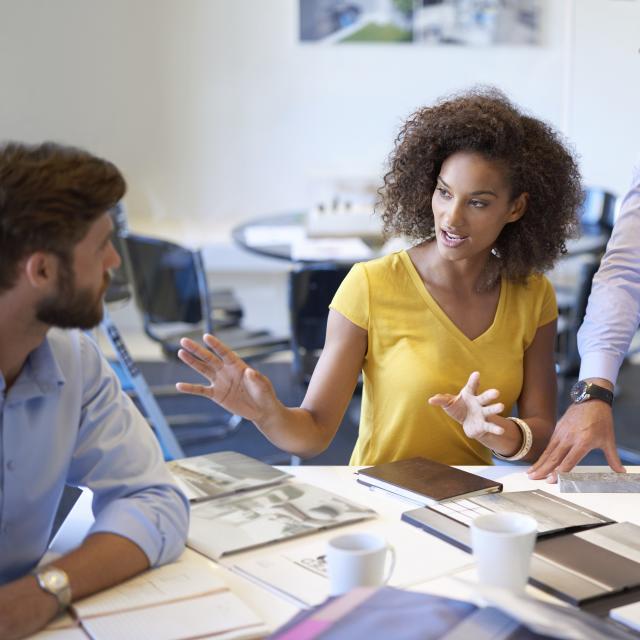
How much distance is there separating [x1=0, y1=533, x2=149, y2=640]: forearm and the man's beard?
29cm

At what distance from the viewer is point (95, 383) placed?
154cm

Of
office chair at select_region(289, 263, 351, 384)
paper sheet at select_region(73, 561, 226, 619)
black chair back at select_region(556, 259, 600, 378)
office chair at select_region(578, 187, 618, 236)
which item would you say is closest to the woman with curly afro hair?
paper sheet at select_region(73, 561, 226, 619)

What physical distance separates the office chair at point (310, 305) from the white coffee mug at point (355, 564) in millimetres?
2155

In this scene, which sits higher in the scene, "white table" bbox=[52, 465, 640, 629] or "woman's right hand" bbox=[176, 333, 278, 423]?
"woman's right hand" bbox=[176, 333, 278, 423]

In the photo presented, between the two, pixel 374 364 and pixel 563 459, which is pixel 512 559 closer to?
pixel 563 459

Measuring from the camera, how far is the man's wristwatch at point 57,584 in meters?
1.28

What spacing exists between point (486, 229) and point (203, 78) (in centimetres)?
393

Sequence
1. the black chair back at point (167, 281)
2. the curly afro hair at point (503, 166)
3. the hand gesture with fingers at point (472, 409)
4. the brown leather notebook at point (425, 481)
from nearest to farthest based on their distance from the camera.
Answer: the brown leather notebook at point (425, 481), the hand gesture with fingers at point (472, 409), the curly afro hair at point (503, 166), the black chair back at point (167, 281)

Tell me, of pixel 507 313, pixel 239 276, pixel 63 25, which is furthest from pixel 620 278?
pixel 63 25

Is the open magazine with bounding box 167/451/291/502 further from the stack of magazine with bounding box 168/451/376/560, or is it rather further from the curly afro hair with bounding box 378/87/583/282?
the curly afro hair with bounding box 378/87/583/282

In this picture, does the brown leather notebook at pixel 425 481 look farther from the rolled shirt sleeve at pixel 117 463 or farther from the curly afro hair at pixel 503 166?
the curly afro hair at pixel 503 166

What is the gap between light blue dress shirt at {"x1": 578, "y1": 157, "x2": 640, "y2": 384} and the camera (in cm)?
215

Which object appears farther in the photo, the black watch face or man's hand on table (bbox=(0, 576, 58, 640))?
the black watch face

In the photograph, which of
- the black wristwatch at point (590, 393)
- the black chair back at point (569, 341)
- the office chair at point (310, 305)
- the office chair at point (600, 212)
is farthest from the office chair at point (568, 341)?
the black wristwatch at point (590, 393)
